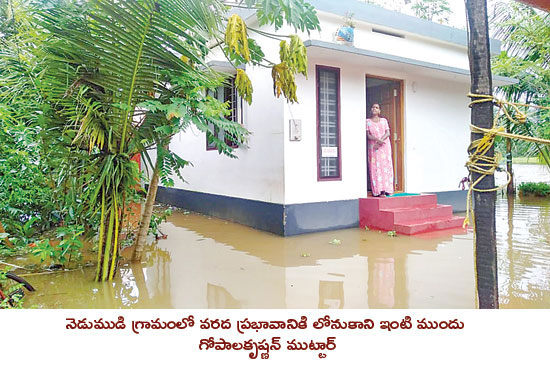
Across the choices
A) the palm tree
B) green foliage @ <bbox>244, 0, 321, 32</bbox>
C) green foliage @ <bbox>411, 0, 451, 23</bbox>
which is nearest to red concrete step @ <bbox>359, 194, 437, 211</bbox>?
green foliage @ <bbox>244, 0, 321, 32</bbox>

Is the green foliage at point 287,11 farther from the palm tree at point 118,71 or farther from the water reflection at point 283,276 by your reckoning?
the water reflection at point 283,276

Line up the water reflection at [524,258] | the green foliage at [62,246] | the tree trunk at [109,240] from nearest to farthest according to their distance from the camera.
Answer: the water reflection at [524,258] → the tree trunk at [109,240] → the green foliage at [62,246]

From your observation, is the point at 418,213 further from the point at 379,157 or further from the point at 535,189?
the point at 535,189

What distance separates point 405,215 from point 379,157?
1.22 m

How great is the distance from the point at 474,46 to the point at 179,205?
8962 millimetres

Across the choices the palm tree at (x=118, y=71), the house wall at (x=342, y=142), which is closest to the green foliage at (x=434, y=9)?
the house wall at (x=342, y=142)

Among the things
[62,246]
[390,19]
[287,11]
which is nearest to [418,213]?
[390,19]

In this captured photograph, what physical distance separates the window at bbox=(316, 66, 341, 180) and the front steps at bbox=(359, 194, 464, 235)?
2.59 feet

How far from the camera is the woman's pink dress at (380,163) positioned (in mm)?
7082

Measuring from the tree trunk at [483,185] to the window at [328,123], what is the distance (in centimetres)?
445

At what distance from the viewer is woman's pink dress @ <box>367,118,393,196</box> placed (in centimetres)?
708

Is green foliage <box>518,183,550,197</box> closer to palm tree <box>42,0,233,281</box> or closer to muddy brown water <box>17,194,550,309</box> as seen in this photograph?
muddy brown water <box>17,194,550,309</box>

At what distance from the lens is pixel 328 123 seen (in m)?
6.70
